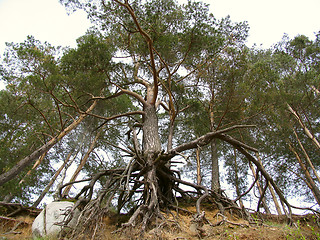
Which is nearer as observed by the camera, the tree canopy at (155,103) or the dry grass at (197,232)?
the dry grass at (197,232)

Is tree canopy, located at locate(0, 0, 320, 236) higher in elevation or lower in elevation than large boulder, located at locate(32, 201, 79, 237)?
higher

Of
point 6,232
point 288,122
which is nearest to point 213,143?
point 288,122

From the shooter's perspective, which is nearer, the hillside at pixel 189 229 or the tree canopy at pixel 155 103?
the hillside at pixel 189 229

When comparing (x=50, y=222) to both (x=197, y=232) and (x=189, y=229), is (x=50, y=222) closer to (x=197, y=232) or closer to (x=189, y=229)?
(x=189, y=229)

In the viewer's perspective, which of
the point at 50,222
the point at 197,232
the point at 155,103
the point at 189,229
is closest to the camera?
the point at 197,232

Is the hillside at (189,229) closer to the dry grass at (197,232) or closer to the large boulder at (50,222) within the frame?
the dry grass at (197,232)

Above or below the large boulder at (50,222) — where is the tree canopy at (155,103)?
above

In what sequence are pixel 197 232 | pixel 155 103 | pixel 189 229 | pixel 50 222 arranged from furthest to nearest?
pixel 155 103, pixel 50 222, pixel 189 229, pixel 197 232

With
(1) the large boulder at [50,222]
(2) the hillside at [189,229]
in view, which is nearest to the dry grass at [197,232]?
(2) the hillside at [189,229]

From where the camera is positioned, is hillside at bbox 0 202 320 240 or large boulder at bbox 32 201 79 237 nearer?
hillside at bbox 0 202 320 240

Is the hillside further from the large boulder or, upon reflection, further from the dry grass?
the large boulder

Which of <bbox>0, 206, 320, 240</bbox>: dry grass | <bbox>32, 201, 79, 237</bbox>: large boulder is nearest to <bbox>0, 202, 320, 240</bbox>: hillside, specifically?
<bbox>0, 206, 320, 240</bbox>: dry grass

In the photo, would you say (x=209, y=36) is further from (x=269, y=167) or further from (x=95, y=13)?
(x=269, y=167)

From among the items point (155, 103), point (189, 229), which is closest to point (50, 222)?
point (189, 229)
